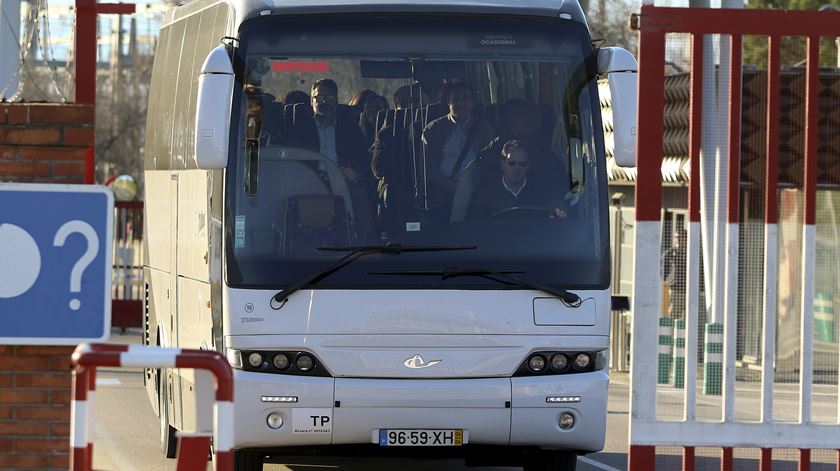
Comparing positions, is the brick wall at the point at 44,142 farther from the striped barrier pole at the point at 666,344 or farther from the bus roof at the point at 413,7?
the striped barrier pole at the point at 666,344

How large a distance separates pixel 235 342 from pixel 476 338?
138 centimetres

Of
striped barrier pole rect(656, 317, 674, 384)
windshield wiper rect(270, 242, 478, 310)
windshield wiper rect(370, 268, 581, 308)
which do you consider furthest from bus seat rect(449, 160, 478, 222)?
striped barrier pole rect(656, 317, 674, 384)

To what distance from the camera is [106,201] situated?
25.1 feet

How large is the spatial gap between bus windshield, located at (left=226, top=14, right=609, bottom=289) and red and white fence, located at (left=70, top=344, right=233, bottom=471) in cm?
341

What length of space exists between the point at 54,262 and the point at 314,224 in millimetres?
2380

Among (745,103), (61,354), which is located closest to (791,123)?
(745,103)

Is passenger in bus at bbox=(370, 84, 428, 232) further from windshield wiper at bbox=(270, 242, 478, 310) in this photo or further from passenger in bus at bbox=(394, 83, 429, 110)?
windshield wiper at bbox=(270, 242, 478, 310)

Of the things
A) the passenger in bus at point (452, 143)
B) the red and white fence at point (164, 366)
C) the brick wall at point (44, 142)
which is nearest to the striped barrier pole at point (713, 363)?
the passenger in bus at point (452, 143)

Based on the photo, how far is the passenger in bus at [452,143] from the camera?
989 centimetres

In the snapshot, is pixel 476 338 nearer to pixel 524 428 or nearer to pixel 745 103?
pixel 524 428

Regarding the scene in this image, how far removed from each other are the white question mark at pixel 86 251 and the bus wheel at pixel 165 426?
4744 mm

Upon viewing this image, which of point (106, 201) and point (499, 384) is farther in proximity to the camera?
point (499, 384)

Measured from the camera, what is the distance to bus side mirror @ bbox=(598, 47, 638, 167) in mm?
9508

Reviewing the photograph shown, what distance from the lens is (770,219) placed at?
341 inches
